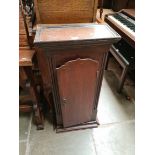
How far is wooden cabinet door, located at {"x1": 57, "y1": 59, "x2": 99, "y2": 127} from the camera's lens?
1100mm

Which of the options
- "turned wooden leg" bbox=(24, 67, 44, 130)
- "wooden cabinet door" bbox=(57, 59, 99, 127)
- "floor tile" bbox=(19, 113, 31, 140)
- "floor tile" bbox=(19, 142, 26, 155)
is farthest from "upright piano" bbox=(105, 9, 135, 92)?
"floor tile" bbox=(19, 142, 26, 155)

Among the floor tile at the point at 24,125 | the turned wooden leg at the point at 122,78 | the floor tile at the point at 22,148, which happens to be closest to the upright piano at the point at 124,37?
the turned wooden leg at the point at 122,78

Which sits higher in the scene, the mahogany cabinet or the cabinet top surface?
the cabinet top surface

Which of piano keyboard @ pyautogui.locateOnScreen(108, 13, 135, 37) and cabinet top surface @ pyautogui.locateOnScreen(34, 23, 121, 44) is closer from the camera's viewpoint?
cabinet top surface @ pyautogui.locateOnScreen(34, 23, 121, 44)

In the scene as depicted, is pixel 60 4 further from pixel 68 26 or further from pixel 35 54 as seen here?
pixel 35 54

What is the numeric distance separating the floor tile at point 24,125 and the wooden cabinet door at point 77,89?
1.21 ft

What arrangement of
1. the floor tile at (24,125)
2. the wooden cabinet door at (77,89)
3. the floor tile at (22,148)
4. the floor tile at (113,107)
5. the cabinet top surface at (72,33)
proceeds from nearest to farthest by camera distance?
the cabinet top surface at (72,33) < the wooden cabinet door at (77,89) < the floor tile at (22,148) < the floor tile at (24,125) < the floor tile at (113,107)

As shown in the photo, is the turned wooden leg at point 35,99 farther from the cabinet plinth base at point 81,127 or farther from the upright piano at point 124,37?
the upright piano at point 124,37

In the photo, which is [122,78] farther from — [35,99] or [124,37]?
[35,99]

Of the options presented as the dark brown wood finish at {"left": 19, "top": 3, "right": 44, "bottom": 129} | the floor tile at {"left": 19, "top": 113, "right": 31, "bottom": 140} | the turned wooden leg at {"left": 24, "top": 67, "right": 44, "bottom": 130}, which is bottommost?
the floor tile at {"left": 19, "top": 113, "right": 31, "bottom": 140}

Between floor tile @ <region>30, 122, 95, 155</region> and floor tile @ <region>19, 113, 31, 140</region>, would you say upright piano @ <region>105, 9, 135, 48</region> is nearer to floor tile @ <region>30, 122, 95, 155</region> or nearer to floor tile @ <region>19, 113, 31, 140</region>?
floor tile @ <region>30, 122, 95, 155</region>

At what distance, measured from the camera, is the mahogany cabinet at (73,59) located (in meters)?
0.99
